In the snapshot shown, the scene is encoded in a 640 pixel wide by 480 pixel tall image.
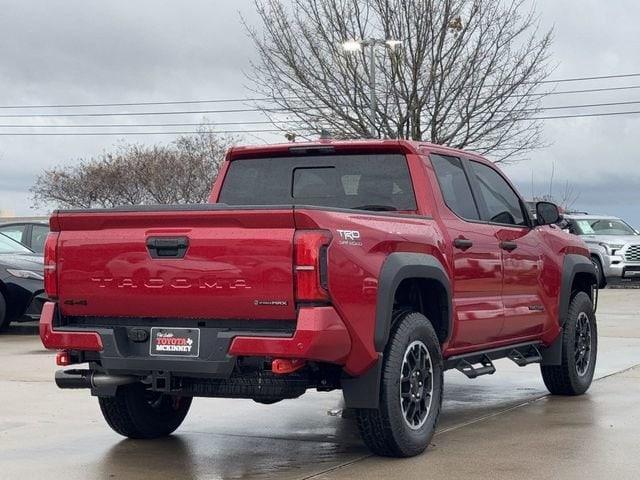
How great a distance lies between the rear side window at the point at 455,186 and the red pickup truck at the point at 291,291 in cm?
2

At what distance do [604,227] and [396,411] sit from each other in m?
24.0

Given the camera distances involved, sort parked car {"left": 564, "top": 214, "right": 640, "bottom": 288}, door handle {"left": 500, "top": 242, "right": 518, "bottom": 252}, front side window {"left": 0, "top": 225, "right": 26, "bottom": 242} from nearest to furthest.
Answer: door handle {"left": 500, "top": 242, "right": 518, "bottom": 252} < front side window {"left": 0, "top": 225, "right": 26, "bottom": 242} < parked car {"left": 564, "top": 214, "right": 640, "bottom": 288}

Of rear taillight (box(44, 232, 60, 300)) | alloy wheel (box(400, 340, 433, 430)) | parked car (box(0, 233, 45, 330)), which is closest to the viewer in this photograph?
rear taillight (box(44, 232, 60, 300))

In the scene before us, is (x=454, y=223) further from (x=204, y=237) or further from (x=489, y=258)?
(x=204, y=237)

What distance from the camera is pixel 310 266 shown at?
573 cm

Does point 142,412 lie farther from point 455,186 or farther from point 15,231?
point 15,231

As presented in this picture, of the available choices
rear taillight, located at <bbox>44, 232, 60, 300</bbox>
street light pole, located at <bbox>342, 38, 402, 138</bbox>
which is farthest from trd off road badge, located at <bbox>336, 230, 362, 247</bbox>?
street light pole, located at <bbox>342, 38, 402, 138</bbox>

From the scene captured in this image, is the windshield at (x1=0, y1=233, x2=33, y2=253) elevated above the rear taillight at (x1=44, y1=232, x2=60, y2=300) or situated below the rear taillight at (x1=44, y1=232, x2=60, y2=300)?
below

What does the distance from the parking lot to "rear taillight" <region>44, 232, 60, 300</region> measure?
3.36 feet

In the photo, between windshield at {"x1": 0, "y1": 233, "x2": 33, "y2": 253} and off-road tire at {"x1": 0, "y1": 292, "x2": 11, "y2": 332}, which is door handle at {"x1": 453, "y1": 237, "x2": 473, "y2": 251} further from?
windshield at {"x1": 0, "y1": 233, "x2": 33, "y2": 253}

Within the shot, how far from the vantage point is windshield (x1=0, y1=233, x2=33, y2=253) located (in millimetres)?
15470

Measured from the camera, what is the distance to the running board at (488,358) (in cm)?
749

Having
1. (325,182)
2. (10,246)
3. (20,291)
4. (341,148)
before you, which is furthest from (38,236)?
(341,148)

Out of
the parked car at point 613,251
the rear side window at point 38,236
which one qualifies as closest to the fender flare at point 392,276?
the rear side window at point 38,236
